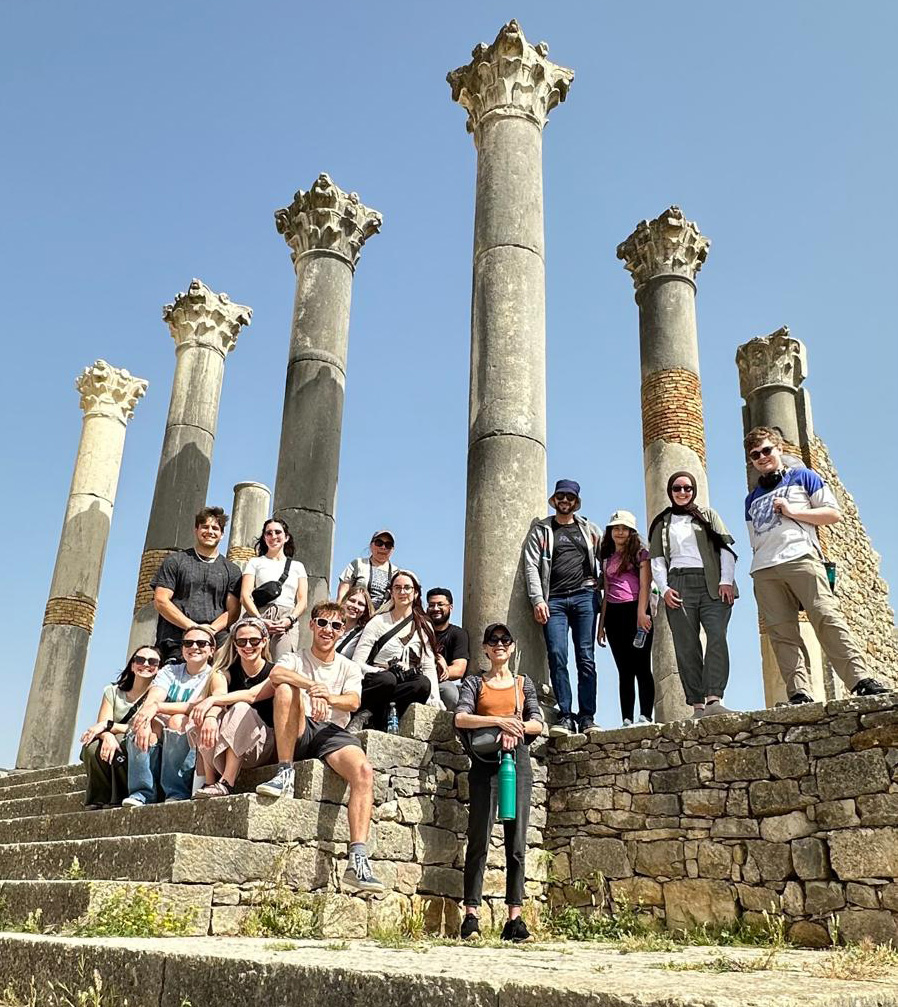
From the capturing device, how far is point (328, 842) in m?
6.74

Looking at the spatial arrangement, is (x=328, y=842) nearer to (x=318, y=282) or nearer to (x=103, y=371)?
(x=318, y=282)

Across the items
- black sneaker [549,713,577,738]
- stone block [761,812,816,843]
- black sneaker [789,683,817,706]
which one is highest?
black sneaker [789,683,817,706]

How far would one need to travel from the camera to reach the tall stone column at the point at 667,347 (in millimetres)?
13531

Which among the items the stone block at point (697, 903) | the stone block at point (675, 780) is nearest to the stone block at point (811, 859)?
the stone block at point (697, 903)

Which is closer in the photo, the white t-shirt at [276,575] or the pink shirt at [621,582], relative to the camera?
the pink shirt at [621,582]

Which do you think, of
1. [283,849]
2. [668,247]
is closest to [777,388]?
[668,247]

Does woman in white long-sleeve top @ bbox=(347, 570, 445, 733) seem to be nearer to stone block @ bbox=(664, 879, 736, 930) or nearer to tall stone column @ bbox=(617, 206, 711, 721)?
stone block @ bbox=(664, 879, 736, 930)

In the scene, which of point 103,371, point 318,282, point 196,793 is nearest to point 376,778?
point 196,793

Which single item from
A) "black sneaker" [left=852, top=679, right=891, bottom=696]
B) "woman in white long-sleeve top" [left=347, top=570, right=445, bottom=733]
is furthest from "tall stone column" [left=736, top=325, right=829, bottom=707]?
"woman in white long-sleeve top" [left=347, top=570, right=445, bottom=733]

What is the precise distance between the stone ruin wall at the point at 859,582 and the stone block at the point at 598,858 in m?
9.95

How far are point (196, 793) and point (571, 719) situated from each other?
3453 millimetres

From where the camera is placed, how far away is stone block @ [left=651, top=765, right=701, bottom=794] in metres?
→ 7.68

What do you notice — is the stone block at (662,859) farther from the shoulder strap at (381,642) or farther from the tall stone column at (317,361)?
the tall stone column at (317,361)

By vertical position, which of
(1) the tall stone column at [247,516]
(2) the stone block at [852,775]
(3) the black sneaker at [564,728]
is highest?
(1) the tall stone column at [247,516]
